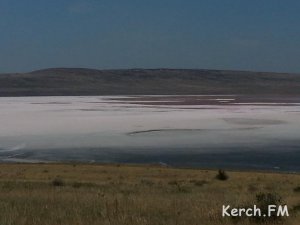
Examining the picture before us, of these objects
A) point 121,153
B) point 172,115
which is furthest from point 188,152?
point 172,115

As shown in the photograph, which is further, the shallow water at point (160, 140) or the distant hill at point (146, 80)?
the distant hill at point (146, 80)

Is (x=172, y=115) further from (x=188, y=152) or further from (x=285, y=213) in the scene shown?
(x=285, y=213)

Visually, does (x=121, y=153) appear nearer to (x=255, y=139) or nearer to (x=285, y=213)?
(x=255, y=139)

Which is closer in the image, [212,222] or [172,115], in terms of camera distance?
[212,222]

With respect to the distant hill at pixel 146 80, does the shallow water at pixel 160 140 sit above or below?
below

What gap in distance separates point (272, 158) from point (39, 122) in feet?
70.2

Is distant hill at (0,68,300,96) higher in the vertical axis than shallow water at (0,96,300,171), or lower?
higher

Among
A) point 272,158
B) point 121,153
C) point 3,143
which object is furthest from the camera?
point 3,143

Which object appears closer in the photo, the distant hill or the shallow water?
the shallow water

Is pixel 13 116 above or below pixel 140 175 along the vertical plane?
above

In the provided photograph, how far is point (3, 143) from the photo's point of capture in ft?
110

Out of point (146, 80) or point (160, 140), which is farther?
point (146, 80)

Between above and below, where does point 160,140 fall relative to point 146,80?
below

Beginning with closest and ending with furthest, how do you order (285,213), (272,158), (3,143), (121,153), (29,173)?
(285,213), (29,173), (272,158), (121,153), (3,143)
